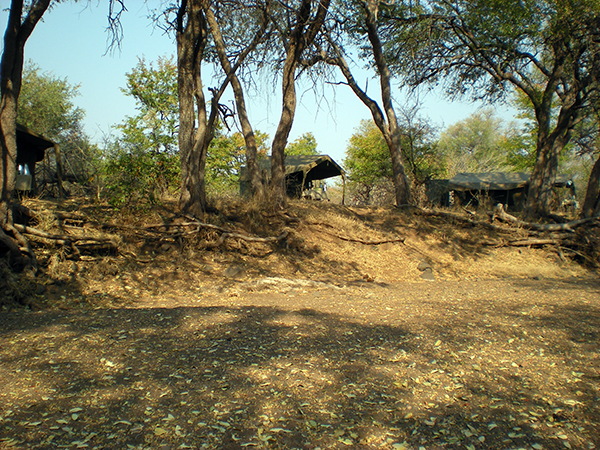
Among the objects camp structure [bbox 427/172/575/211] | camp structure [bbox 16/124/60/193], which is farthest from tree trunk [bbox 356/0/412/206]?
camp structure [bbox 16/124/60/193]

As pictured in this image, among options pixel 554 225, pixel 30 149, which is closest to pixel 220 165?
pixel 30 149

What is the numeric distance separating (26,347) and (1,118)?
3.81 m

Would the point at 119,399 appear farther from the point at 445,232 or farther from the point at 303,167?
the point at 303,167

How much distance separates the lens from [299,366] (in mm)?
3184

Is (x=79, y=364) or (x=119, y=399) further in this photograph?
(x=79, y=364)

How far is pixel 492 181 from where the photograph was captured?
2162 cm

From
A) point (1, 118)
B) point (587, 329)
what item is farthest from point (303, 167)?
point (587, 329)

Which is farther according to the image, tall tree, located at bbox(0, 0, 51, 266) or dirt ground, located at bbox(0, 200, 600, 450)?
tall tree, located at bbox(0, 0, 51, 266)

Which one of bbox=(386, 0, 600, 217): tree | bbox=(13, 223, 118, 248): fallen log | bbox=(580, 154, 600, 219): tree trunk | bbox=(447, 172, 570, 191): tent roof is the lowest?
bbox=(13, 223, 118, 248): fallen log

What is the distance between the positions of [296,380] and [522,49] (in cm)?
1302

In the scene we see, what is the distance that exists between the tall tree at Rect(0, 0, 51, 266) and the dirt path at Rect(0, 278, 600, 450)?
82.7 inches

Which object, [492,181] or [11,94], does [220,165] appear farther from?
[11,94]

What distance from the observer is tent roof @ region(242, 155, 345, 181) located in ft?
56.0

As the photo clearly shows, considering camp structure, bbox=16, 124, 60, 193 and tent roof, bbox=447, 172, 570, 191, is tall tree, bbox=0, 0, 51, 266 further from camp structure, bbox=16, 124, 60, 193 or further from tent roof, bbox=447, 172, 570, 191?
tent roof, bbox=447, 172, 570, 191
